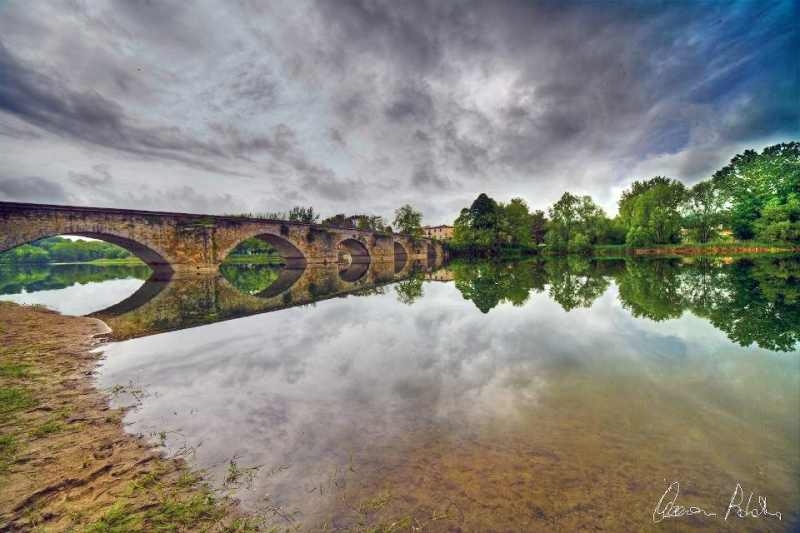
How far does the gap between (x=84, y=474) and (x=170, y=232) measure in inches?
1173

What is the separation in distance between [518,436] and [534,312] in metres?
7.55

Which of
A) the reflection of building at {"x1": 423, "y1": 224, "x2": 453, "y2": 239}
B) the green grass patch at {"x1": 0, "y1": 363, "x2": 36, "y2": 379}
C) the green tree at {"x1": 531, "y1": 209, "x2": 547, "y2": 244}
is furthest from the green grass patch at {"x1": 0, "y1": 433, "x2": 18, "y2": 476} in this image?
the reflection of building at {"x1": 423, "y1": 224, "x2": 453, "y2": 239}

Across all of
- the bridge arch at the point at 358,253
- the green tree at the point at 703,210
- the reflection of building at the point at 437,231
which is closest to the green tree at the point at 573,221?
the green tree at the point at 703,210

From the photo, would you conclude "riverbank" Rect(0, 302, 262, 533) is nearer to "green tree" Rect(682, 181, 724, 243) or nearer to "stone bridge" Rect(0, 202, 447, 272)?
"stone bridge" Rect(0, 202, 447, 272)

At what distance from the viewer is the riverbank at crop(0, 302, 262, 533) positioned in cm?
248

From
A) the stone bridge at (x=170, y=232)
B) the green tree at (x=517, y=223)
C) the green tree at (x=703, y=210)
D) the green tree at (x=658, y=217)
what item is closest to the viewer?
the stone bridge at (x=170, y=232)

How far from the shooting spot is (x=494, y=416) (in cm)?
408

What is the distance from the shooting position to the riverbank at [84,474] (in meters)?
2.48

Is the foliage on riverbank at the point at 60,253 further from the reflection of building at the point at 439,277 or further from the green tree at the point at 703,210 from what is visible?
the green tree at the point at 703,210

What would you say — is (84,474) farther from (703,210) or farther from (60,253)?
(60,253)

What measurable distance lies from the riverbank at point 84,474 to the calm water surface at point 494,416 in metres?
0.26

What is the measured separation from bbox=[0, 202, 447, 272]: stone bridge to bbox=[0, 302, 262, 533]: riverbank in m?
23.1

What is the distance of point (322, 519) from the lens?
2.47 metres

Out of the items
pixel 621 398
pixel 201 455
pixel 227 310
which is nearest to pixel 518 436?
pixel 621 398
